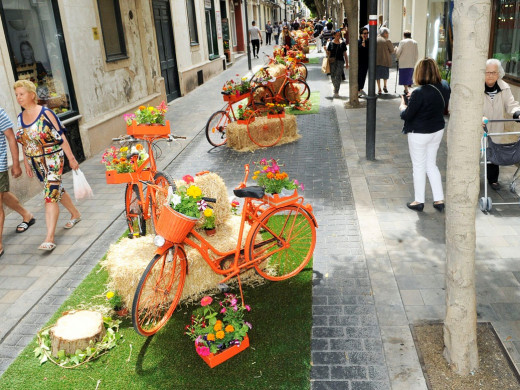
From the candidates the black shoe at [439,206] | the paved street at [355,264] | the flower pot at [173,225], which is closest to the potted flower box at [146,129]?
the paved street at [355,264]

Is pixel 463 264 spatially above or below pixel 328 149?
above

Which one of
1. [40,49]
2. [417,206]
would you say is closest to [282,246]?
[417,206]

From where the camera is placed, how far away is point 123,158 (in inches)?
204

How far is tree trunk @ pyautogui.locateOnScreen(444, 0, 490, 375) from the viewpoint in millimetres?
2830

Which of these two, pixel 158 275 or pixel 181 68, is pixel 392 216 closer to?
pixel 158 275

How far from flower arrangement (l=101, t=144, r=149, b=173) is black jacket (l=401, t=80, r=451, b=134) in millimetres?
3237

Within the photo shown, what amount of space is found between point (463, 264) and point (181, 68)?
1577 centimetres

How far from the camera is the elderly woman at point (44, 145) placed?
216 inches

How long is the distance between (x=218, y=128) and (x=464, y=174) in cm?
745

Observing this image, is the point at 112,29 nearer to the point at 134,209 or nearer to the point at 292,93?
the point at 292,93

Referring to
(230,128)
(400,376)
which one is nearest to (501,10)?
(230,128)

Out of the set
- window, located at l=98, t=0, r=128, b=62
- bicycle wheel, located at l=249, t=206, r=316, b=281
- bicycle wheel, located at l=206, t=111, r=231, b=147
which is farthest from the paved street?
window, located at l=98, t=0, r=128, b=62

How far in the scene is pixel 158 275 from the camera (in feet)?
13.3

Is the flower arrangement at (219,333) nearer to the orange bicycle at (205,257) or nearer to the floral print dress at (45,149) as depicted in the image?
the orange bicycle at (205,257)
